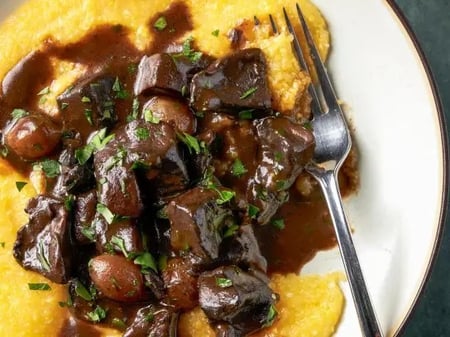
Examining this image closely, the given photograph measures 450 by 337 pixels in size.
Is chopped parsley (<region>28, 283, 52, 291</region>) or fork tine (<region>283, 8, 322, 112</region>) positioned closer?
chopped parsley (<region>28, 283, 52, 291</region>)

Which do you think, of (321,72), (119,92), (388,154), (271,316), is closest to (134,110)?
(119,92)

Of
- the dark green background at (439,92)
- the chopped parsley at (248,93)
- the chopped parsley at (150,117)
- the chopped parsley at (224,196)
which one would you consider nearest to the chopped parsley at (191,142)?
the chopped parsley at (150,117)

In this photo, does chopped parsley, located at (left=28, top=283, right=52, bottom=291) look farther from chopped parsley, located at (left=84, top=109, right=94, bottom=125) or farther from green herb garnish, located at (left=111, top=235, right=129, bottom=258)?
chopped parsley, located at (left=84, top=109, right=94, bottom=125)

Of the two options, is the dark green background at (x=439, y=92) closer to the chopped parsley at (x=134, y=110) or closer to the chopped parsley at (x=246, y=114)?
the chopped parsley at (x=246, y=114)

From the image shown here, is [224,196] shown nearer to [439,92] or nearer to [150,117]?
[150,117]

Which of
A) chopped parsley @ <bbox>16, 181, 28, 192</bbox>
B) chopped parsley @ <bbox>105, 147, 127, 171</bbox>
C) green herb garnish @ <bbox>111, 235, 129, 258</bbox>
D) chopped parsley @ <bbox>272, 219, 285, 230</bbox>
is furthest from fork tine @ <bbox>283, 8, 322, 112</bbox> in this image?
chopped parsley @ <bbox>16, 181, 28, 192</bbox>

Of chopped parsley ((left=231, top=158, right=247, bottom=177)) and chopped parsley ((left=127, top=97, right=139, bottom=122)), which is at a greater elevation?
chopped parsley ((left=127, top=97, right=139, bottom=122))
